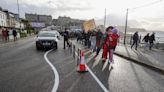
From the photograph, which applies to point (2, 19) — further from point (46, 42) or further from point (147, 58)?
point (147, 58)

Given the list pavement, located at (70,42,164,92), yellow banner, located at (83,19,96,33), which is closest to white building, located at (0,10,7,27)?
yellow banner, located at (83,19,96,33)

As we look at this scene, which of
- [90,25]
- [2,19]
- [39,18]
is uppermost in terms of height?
[39,18]

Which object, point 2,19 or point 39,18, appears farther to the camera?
point 39,18

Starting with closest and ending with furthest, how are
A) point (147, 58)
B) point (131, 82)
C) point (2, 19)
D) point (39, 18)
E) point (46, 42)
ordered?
point (131, 82) < point (147, 58) < point (46, 42) < point (2, 19) < point (39, 18)

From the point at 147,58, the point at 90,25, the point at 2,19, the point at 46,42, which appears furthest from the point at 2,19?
the point at 147,58

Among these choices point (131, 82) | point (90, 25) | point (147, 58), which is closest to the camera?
point (131, 82)

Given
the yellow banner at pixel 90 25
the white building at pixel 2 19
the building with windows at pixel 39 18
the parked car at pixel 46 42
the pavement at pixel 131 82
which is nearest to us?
the pavement at pixel 131 82

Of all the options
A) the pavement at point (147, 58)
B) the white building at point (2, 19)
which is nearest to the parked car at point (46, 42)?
the pavement at point (147, 58)

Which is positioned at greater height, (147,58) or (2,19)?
(2,19)

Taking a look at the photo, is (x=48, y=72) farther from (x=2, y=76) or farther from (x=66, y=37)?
(x=66, y=37)

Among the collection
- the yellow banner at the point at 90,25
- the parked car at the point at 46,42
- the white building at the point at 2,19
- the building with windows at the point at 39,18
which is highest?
the building with windows at the point at 39,18

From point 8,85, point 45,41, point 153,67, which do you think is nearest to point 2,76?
point 8,85

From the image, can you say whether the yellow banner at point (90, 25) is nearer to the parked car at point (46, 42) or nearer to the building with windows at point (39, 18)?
the parked car at point (46, 42)

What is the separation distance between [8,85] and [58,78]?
5.97ft
